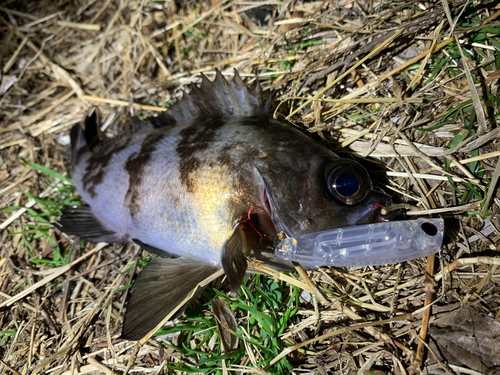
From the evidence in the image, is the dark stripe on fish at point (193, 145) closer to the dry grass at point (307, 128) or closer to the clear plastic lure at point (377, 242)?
the dry grass at point (307, 128)

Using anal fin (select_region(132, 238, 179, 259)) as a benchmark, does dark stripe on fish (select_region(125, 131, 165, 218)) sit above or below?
above

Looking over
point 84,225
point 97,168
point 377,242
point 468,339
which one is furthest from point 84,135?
point 468,339

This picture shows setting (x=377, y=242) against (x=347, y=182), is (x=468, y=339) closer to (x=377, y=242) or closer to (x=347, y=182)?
(x=377, y=242)

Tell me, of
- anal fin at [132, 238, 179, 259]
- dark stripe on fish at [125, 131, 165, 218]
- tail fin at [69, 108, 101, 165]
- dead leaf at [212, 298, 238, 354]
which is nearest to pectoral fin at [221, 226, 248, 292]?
dead leaf at [212, 298, 238, 354]

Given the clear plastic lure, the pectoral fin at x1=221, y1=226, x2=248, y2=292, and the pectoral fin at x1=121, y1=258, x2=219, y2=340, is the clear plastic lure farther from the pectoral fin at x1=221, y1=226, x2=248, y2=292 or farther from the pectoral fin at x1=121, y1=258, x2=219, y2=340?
the pectoral fin at x1=121, y1=258, x2=219, y2=340

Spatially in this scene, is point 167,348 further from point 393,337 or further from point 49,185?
point 49,185

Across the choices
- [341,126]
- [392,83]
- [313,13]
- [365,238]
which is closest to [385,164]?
[341,126]
